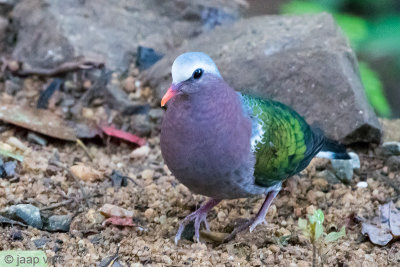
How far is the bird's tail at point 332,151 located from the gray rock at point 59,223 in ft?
5.97

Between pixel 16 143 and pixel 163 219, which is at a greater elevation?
pixel 16 143

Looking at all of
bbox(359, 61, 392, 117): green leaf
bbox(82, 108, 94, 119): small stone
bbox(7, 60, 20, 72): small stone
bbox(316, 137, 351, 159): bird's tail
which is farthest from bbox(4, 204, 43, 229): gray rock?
bbox(359, 61, 392, 117): green leaf

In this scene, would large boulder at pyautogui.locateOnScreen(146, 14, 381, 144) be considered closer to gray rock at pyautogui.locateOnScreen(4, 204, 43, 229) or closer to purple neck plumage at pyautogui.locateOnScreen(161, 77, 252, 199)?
purple neck plumage at pyautogui.locateOnScreen(161, 77, 252, 199)

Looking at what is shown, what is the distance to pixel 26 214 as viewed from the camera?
3236mm

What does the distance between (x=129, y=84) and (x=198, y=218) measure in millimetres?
1905

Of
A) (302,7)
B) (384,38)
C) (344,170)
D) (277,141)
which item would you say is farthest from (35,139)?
(384,38)

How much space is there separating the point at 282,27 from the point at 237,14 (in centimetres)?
127

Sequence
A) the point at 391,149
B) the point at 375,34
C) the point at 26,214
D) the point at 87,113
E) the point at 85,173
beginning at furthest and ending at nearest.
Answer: the point at 375,34
the point at 87,113
the point at 391,149
the point at 85,173
the point at 26,214

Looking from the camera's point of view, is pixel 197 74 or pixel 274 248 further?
pixel 274 248

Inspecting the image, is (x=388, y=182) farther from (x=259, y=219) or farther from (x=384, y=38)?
(x=384, y=38)

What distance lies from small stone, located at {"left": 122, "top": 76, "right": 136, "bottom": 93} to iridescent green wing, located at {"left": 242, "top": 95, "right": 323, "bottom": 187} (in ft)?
5.94

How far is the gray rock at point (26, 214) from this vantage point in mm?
3211

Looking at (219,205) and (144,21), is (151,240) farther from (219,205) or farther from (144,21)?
(144,21)

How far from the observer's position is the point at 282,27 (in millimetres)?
5129
